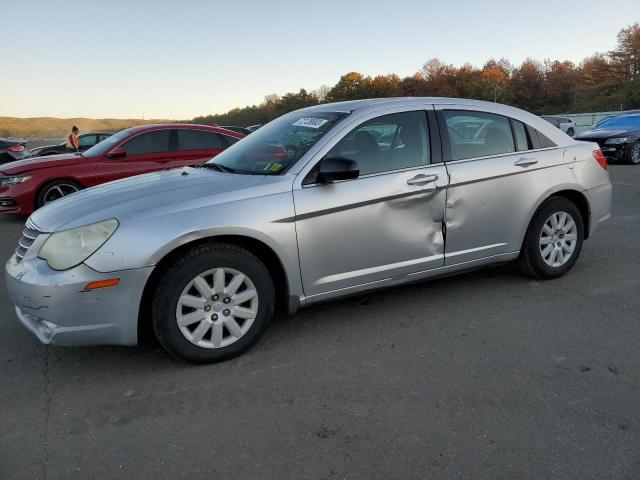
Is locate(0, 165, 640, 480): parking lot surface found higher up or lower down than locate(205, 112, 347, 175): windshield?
lower down

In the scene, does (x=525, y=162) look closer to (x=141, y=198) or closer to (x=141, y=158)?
(x=141, y=198)

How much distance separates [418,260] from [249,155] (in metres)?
1.53

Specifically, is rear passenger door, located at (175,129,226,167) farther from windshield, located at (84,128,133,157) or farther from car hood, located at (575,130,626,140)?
car hood, located at (575,130,626,140)

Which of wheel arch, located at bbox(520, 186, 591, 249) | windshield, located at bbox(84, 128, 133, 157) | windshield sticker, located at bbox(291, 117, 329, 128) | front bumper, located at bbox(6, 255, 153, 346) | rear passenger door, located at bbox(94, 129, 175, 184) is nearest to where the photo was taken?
front bumper, located at bbox(6, 255, 153, 346)

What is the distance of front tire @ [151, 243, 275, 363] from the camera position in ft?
9.87

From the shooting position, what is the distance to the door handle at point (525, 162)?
423cm

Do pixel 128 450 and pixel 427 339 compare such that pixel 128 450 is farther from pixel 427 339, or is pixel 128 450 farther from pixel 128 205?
pixel 427 339

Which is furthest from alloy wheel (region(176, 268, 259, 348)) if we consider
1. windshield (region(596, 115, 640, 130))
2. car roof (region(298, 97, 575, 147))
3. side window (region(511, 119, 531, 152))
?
windshield (region(596, 115, 640, 130))

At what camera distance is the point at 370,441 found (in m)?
2.40

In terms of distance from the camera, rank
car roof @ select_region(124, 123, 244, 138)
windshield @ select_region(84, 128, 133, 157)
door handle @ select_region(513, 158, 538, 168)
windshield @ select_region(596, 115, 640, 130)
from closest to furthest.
Answer: door handle @ select_region(513, 158, 538, 168), windshield @ select_region(84, 128, 133, 157), car roof @ select_region(124, 123, 244, 138), windshield @ select_region(596, 115, 640, 130)

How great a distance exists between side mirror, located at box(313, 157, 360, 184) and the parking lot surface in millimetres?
1091

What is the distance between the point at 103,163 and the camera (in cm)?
825

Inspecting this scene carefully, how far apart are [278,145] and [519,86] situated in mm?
79136

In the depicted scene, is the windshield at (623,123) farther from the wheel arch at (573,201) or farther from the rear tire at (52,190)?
the rear tire at (52,190)
